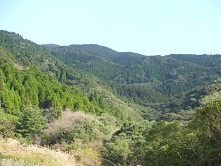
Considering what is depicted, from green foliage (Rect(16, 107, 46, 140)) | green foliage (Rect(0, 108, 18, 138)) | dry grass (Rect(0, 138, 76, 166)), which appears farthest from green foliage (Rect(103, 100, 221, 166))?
green foliage (Rect(16, 107, 46, 140))

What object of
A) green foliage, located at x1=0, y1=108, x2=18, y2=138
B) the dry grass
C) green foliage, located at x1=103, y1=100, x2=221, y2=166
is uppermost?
green foliage, located at x1=103, y1=100, x2=221, y2=166

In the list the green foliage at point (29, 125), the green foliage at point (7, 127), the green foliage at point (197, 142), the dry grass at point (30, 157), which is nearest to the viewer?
the dry grass at point (30, 157)

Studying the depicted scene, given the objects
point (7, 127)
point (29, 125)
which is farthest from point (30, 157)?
point (29, 125)

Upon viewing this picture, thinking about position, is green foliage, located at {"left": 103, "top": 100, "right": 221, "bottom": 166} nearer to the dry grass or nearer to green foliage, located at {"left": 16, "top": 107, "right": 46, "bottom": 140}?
the dry grass

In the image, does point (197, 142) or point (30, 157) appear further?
point (197, 142)

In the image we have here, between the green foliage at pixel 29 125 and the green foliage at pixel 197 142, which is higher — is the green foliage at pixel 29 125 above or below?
below

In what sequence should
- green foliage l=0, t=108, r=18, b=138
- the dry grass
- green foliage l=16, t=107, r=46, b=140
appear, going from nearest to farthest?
the dry grass → green foliage l=0, t=108, r=18, b=138 → green foliage l=16, t=107, r=46, b=140

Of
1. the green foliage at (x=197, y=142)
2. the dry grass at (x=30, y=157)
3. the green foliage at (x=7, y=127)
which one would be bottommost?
the green foliage at (x=7, y=127)

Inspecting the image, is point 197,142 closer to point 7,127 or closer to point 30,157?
point 30,157

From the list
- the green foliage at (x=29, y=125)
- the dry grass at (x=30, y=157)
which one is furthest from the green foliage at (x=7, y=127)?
the dry grass at (x=30, y=157)

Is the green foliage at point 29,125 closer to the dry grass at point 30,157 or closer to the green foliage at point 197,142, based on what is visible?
the green foliage at point 197,142

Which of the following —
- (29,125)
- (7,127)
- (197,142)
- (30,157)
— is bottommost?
(7,127)

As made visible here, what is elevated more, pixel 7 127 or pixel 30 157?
pixel 30 157

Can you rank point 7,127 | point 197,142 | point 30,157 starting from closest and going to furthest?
point 30,157 → point 197,142 → point 7,127
